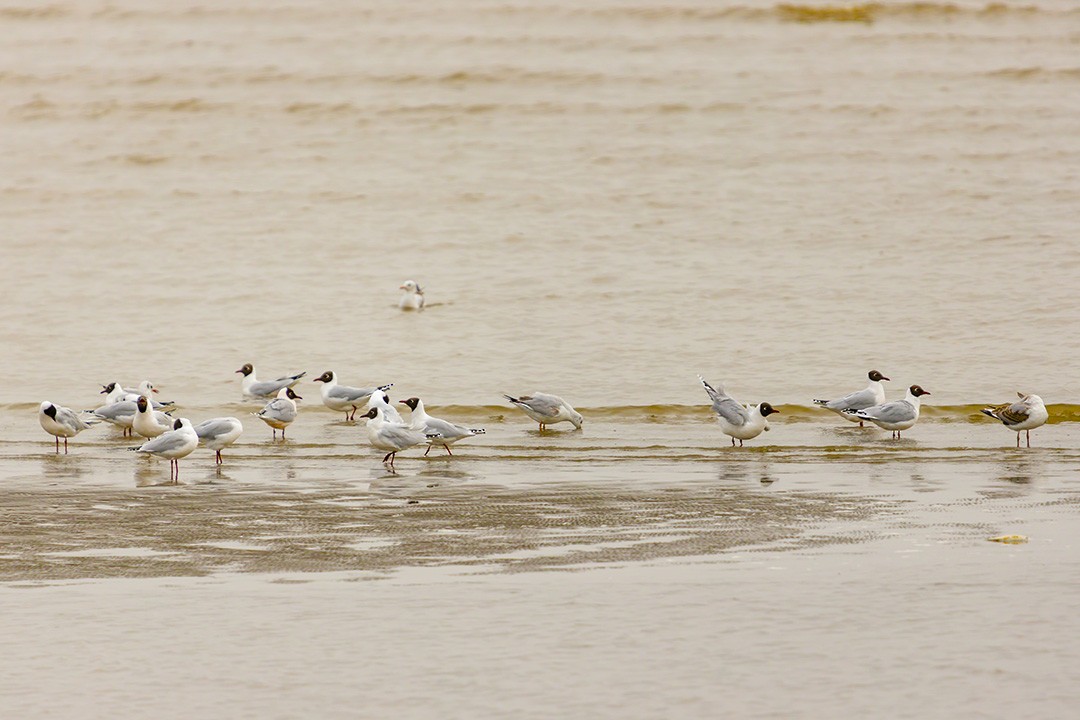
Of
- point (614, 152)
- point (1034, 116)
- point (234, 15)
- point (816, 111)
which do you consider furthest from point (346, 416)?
point (234, 15)

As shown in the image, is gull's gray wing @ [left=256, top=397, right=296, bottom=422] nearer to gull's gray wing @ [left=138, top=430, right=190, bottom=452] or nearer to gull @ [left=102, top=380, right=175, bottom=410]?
gull @ [left=102, top=380, right=175, bottom=410]

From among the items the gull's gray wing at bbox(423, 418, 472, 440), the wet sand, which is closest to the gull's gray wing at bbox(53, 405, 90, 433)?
the wet sand

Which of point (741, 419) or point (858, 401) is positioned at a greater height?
Result: point (858, 401)

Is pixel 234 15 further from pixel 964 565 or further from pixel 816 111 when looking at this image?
pixel 964 565

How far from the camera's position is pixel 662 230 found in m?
25.1

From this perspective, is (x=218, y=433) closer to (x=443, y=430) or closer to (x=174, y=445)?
(x=174, y=445)

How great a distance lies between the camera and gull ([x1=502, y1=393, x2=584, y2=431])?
15445 mm

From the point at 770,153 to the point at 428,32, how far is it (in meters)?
10.3

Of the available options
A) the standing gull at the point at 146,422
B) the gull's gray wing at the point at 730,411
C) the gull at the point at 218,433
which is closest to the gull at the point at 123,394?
the standing gull at the point at 146,422

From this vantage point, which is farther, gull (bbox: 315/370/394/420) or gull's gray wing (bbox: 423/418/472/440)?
gull (bbox: 315/370/394/420)

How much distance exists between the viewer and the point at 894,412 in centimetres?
1483

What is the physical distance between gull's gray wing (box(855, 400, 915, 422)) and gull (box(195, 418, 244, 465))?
6060mm

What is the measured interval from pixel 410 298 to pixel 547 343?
286cm

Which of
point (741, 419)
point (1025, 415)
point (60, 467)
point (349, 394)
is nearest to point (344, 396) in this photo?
point (349, 394)
